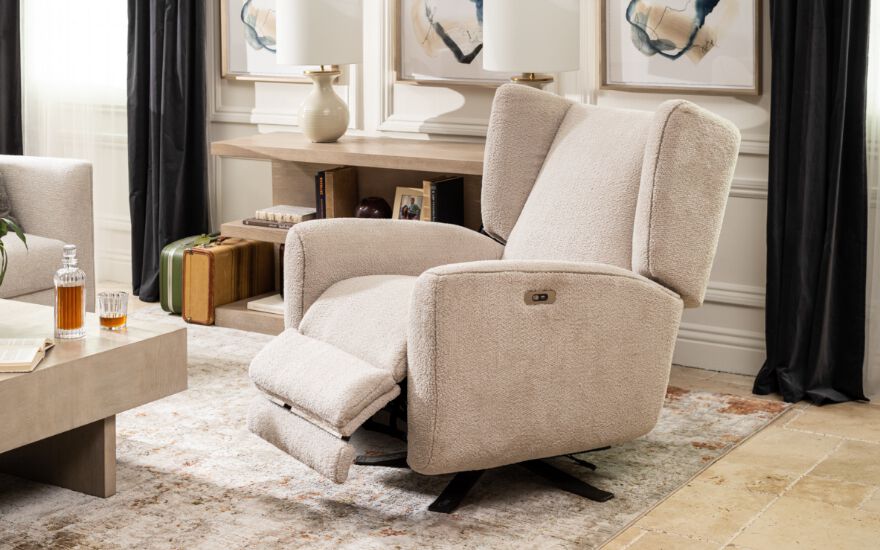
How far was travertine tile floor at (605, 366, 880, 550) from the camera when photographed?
2441mm

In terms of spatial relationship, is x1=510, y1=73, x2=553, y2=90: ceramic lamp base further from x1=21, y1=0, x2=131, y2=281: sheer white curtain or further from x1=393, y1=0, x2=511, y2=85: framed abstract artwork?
x1=21, y1=0, x2=131, y2=281: sheer white curtain

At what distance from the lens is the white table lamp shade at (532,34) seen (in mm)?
3475

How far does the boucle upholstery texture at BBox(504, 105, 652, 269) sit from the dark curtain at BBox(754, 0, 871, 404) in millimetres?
763

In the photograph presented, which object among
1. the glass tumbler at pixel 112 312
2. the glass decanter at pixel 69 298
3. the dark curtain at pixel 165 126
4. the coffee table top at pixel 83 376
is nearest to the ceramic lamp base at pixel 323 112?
the dark curtain at pixel 165 126

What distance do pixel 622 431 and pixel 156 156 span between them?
2716 millimetres

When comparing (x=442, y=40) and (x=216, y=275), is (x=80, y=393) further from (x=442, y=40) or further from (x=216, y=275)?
(x=442, y=40)

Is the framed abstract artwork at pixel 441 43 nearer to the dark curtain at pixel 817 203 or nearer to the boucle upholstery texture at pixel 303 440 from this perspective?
the dark curtain at pixel 817 203

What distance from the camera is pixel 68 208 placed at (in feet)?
12.4

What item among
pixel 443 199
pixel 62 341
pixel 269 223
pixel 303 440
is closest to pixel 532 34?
pixel 443 199

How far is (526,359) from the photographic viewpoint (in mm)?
2463

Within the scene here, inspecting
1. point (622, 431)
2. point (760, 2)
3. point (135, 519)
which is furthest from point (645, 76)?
point (135, 519)

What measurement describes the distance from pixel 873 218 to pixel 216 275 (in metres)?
2.31

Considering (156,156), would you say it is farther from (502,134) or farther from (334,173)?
(502,134)

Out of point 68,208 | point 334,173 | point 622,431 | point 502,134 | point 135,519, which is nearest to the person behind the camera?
point 135,519
